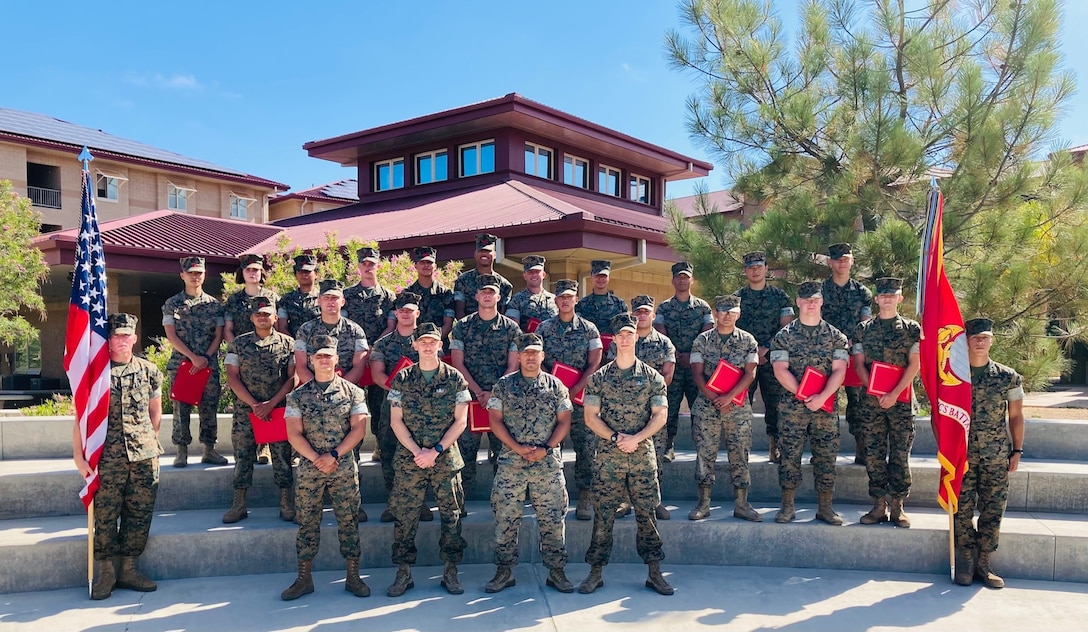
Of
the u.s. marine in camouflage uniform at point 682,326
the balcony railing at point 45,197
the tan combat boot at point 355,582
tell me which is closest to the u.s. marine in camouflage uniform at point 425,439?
the tan combat boot at point 355,582

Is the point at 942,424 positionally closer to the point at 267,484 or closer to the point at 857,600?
the point at 857,600

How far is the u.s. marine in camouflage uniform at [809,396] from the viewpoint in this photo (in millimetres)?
5934

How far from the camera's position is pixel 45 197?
88.0 ft

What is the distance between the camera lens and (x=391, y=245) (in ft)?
41.7

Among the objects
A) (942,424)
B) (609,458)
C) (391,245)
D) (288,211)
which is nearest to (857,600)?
(942,424)

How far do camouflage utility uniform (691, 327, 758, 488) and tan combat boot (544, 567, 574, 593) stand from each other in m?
1.57

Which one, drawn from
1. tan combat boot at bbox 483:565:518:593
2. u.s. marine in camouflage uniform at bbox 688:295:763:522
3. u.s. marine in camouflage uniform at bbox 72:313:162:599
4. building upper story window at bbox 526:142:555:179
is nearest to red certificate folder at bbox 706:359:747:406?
u.s. marine in camouflage uniform at bbox 688:295:763:522

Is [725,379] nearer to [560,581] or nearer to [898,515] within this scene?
[898,515]

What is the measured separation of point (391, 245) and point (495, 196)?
2.87 m

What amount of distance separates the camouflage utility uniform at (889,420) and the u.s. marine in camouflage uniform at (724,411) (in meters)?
0.92

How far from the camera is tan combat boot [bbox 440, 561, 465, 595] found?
5348mm

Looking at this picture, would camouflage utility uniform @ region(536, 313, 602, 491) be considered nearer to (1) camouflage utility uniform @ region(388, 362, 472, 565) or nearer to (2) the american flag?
(1) camouflage utility uniform @ region(388, 362, 472, 565)

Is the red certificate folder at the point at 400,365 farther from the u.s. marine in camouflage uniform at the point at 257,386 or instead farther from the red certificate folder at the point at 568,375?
the red certificate folder at the point at 568,375

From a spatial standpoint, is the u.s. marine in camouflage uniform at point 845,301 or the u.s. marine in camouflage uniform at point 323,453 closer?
the u.s. marine in camouflage uniform at point 323,453
